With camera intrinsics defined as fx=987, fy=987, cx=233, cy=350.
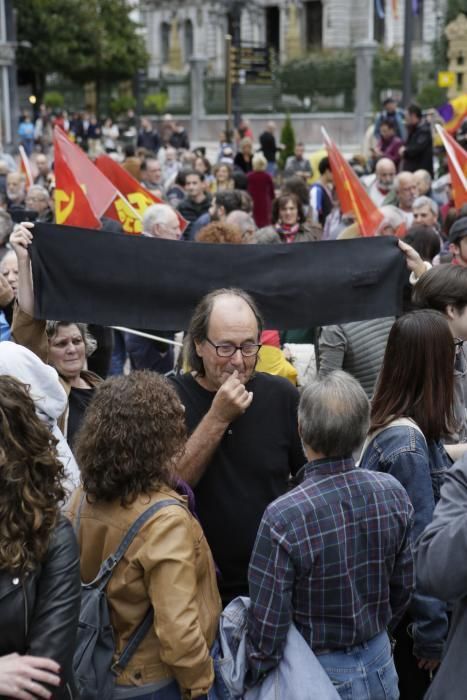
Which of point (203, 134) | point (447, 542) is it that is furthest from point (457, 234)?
point (203, 134)

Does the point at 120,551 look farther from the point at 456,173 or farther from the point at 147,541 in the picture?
the point at 456,173

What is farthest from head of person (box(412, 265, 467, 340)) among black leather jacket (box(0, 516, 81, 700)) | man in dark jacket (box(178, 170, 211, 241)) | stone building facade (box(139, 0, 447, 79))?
stone building facade (box(139, 0, 447, 79))

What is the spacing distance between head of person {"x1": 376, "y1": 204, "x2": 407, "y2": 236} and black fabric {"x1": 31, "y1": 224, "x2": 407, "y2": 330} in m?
2.31

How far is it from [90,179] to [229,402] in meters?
4.21

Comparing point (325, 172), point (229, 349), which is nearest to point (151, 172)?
point (325, 172)

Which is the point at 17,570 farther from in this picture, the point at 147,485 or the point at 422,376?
the point at 422,376

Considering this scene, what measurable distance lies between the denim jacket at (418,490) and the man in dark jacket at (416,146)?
1086 cm

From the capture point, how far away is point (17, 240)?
4207 mm

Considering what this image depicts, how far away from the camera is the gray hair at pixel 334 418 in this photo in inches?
109

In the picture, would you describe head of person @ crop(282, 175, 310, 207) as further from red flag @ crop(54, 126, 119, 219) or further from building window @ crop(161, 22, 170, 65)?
building window @ crop(161, 22, 170, 65)

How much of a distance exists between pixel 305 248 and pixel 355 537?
6.40ft

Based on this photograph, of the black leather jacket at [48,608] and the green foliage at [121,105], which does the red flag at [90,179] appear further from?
the green foliage at [121,105]

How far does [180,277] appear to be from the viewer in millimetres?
4336

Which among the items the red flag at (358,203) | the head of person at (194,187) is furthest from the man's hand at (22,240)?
the head of person at (194,187)
